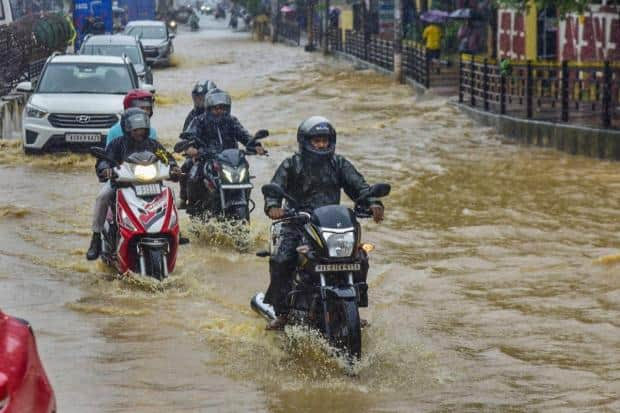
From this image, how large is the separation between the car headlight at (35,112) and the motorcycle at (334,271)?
1241 centimetres

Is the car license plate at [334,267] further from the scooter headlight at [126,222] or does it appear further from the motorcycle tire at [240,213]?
the motorcycle tire at [240,213]

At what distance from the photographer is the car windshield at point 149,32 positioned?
161 feet

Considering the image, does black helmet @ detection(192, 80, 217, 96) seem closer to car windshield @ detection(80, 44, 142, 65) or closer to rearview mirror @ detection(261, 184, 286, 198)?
rearview mirror @ detection(261, 184, 286, 198)

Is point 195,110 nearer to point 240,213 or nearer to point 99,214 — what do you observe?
point 240,213

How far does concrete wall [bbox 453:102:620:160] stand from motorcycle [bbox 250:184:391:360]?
12226 millimetres

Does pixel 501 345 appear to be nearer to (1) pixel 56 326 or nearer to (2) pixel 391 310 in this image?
(2) pixel 391 310

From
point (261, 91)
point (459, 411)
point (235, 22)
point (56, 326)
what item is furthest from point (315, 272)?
point (235, 22)

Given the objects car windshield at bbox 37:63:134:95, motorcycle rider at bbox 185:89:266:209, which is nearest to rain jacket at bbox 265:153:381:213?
motorcycle rider at bbox 185:89:266:209

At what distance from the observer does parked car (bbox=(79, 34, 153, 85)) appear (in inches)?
1233

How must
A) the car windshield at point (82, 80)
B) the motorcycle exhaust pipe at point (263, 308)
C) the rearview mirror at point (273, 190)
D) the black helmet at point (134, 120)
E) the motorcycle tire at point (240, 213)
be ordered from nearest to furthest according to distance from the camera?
the rearview mirror at point (273, 190) < the motorcycle exhaust pipe at point (263, 308) < the black helmet at point (134, 120) < the motorcycle tire at point (240, 213) < the car windshield at point (82, 80)

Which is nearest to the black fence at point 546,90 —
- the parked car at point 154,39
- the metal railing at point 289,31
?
the parked car at point 154,39

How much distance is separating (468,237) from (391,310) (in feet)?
11.7

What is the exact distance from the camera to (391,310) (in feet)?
37.3

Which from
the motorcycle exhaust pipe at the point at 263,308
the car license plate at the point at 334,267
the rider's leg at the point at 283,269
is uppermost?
the car license plate at the point at 334,267
